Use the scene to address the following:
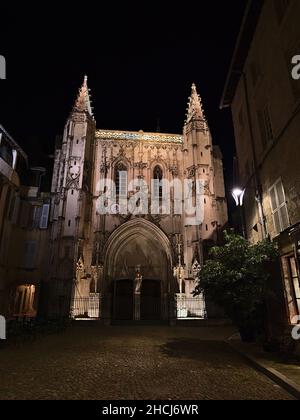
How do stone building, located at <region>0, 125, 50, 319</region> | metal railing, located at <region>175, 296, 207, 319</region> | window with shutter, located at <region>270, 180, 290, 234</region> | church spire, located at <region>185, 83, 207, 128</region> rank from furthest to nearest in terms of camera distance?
church spire, located at <region>185, 83, 207, 128</region> → metal railing, located at <region>175, 296, 207, 319</region> → stone building, located at <region>0, 125, 50, 319</region> → window with shutter, located at <region>270, 180, 290, 234</region>

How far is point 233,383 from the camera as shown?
5445mm

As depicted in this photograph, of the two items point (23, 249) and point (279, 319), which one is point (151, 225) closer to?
point (23, 249)

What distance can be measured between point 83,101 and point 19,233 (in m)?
14.6

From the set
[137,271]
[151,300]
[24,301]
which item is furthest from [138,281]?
[24,301]

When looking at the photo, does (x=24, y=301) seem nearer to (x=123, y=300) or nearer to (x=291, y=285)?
(x=123, y=300)

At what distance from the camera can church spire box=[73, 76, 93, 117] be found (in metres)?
26.0

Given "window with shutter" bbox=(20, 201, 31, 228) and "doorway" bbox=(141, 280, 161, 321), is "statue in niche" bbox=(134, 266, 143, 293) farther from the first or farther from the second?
"window with shutter" bbox=(20, 201, 31, 228)

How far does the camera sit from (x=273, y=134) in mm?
10070

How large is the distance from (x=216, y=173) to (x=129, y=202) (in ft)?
31.8

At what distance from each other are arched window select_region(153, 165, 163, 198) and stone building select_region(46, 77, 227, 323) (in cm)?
10

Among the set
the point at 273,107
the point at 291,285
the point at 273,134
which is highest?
the point at 273,107

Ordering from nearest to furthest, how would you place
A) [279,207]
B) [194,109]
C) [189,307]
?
[279,207]
[189,307]
[194,109]

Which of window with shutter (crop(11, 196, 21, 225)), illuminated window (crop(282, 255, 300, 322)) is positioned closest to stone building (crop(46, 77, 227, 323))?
window with shutter (crop(11, 196, 21, 225))

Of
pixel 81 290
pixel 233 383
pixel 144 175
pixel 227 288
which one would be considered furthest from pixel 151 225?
pixel 233 383
